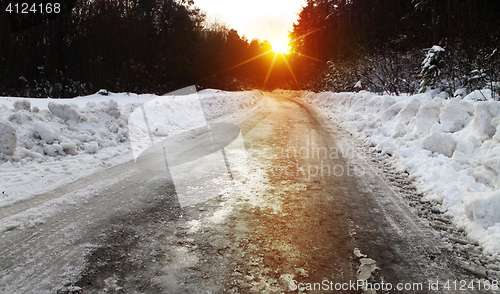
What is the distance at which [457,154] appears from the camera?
4.28m

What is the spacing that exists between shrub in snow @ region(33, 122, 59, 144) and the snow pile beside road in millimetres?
6000

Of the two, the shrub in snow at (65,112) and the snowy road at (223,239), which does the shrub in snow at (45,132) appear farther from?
the snowy road at (223,239)

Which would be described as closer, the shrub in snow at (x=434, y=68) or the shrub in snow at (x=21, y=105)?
the shrub in snow at (x=21, y=105)

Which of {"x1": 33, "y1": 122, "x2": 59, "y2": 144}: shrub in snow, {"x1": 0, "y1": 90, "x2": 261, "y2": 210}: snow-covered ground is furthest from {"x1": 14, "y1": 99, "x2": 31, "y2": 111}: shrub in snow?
{"x1": 33, "y1": 122, "x2": 59, "y2": 144}: shrub in snow

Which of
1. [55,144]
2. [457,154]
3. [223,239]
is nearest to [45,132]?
[55,144]

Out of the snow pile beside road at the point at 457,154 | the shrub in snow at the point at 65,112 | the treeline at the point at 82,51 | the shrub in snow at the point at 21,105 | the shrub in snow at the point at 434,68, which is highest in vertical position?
the treeline at the point at 82,51

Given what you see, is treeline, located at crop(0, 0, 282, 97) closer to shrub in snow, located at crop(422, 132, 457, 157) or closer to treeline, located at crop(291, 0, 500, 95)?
treeline, located at crop(291, 0, 500, 95)

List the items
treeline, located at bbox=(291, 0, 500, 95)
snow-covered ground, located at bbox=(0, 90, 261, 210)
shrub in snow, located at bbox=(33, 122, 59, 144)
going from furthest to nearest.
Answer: treeline, located at bbox=(291, 0, 500, 95), shrub in snow, located at bbox=(33, 122, 59, 144), snow-covered ground, located at bbox=(0, 90, 261, 210)

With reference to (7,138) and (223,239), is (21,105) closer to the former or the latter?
(7,138)

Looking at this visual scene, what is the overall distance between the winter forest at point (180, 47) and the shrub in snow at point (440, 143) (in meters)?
3.74

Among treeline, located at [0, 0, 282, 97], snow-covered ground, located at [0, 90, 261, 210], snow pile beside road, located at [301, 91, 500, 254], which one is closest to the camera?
snow pile beside road, located at [301, 91, 500, 254]

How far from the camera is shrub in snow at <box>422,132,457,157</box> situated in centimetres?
466

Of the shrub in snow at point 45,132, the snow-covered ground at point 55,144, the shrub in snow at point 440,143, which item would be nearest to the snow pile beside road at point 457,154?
the shrub in snow at point 440,143

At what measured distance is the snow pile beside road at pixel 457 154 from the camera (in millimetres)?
2799
